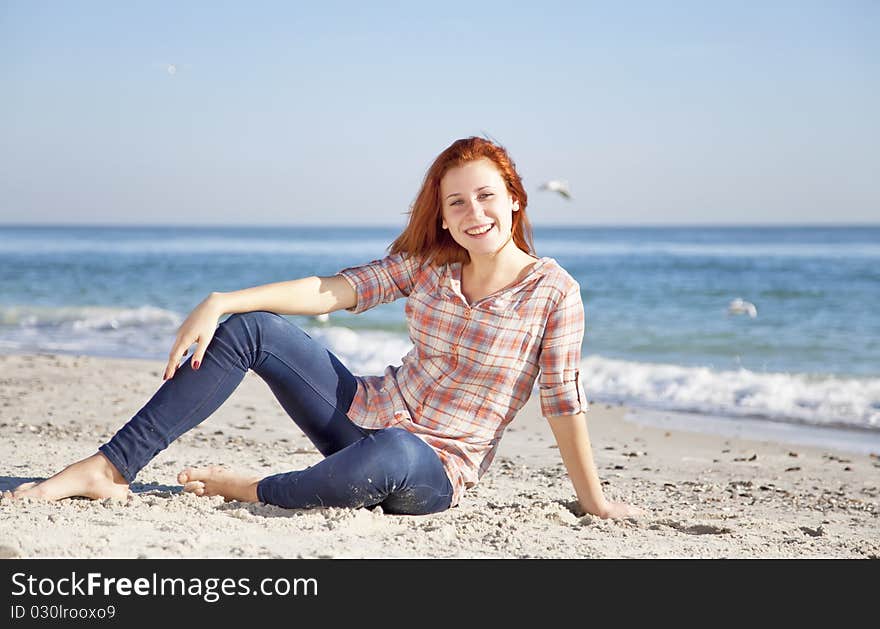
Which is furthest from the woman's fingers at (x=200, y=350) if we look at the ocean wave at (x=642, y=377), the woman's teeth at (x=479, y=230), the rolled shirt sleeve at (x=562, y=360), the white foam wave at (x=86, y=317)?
the white foam wave at (x=86, y=317)

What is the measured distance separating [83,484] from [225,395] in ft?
1.86

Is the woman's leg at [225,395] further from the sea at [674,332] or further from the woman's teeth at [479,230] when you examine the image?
the sea at [674,332]

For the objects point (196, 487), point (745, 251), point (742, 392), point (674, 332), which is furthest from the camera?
point (745, 251)

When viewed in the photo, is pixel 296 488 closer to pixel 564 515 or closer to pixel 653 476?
pixel 564 515

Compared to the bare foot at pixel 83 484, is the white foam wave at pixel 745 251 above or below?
above

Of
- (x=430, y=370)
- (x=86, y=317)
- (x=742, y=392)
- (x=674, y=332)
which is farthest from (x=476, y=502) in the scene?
(x=86, y=317)

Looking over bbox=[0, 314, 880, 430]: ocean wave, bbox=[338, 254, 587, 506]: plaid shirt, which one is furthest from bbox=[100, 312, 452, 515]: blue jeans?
bbox=[0, 314, 880, 430]: ocean wave

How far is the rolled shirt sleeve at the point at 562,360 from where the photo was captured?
3117mm

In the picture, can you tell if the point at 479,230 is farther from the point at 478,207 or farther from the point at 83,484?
the point at 83,484

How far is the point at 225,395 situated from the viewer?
3.25 m
